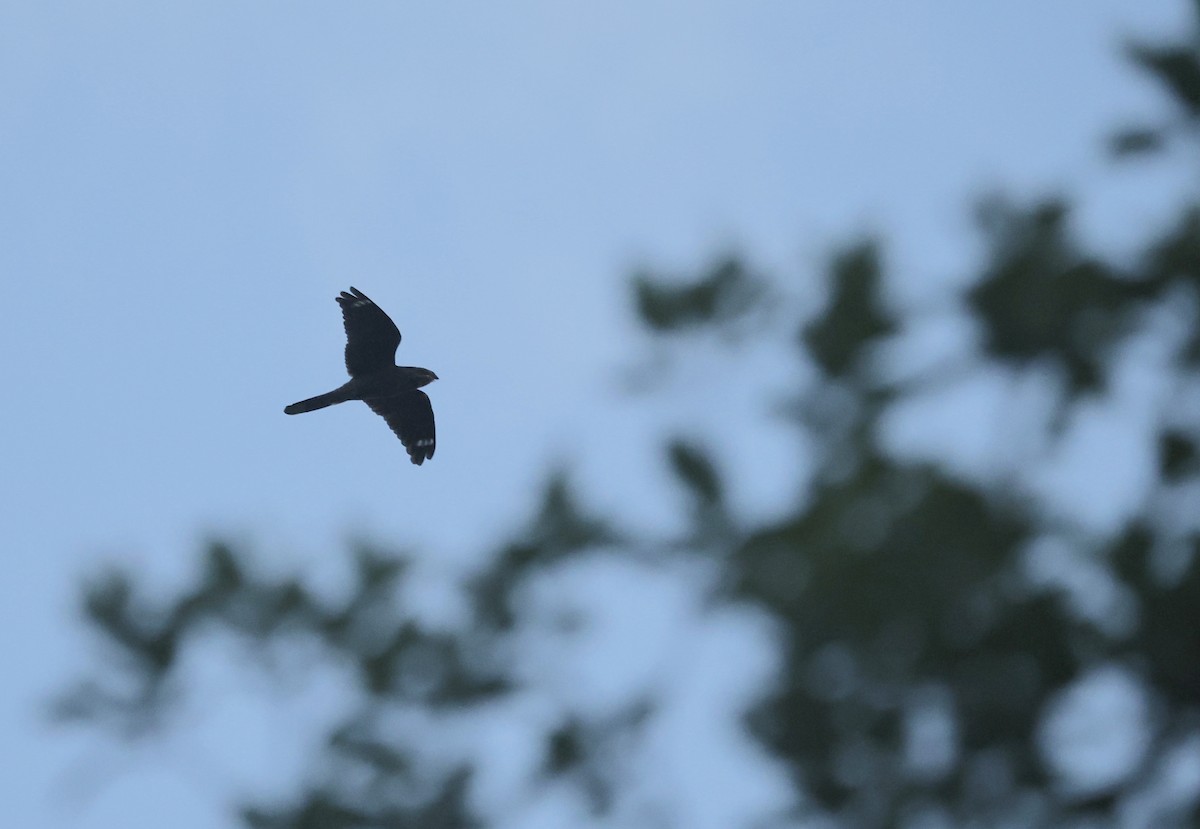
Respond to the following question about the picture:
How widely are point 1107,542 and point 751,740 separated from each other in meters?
1.50

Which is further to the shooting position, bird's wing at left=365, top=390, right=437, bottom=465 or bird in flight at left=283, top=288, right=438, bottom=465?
bird's wing at left=365, top=390, right=437, bottom=465

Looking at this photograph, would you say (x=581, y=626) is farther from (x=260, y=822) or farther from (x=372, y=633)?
(x=260, y=822)

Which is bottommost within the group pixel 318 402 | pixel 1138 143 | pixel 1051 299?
pixel 1051 299

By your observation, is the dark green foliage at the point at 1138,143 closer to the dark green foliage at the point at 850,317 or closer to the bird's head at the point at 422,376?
the dark green foliage at the point at 850,317

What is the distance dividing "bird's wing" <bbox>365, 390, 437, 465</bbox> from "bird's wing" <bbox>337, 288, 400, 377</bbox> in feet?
2.36

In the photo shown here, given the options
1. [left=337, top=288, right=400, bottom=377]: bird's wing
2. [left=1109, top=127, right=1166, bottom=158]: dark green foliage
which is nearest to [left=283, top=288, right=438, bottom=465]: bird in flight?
[left=337, top=288, right=400, bottom=377]: bird's wing

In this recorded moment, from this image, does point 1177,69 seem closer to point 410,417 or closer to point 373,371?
point 373,371

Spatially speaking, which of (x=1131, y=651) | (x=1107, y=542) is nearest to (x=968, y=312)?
(x=1107, y=542)

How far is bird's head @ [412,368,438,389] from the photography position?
14.1 metres

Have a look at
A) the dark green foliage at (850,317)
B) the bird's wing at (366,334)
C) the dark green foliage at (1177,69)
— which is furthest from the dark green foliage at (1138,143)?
the bird's wing at (366,334)

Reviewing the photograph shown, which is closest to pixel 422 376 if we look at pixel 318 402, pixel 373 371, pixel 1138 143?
pixel 373 371

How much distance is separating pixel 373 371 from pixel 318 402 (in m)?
0.57

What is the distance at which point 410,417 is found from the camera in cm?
1470

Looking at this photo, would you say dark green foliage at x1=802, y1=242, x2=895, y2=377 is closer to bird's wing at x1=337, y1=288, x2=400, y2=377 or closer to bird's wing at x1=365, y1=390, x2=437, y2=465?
bird's wing at x1=337, y1=288, x2=400, y2=377
